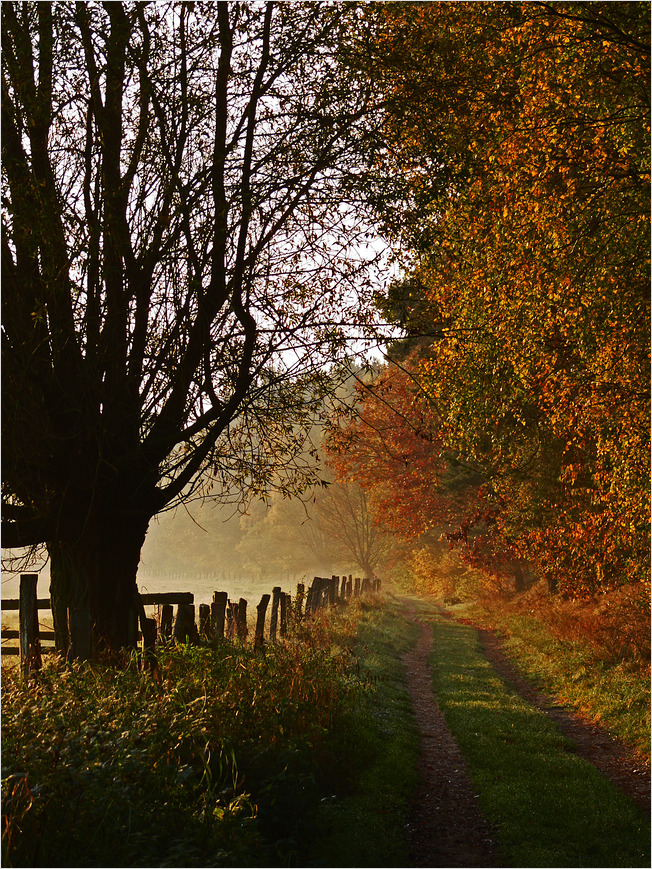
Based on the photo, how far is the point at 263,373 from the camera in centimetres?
952

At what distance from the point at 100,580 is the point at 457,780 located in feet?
17.6

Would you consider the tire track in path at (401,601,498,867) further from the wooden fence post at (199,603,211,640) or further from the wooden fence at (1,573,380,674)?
the wooden fence post at (199,603,211,640)

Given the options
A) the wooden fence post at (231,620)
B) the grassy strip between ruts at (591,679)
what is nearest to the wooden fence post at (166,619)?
the wooden fence post at (231,620)

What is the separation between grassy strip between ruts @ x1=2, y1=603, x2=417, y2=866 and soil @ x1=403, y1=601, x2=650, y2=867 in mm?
294

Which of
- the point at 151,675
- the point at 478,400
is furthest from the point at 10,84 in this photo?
the point at 478,400

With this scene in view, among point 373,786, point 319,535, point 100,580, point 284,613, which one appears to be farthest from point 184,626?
point 319,535

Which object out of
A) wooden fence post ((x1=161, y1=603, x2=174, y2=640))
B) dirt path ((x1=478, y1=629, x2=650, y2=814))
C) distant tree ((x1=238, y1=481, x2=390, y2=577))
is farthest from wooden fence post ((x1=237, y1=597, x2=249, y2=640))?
distant tree ((x1=238, y1=481, x2=390, y2=577))

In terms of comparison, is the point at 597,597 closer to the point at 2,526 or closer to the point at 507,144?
the point at 507,144

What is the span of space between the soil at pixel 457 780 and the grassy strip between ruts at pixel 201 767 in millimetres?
294

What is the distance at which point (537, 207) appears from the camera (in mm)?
9797

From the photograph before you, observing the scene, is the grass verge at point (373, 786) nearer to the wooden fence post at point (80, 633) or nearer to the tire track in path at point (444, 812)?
the tire track in path at point (444, 812)

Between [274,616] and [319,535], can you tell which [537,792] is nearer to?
[274,616]

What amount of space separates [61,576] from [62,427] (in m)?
2.34

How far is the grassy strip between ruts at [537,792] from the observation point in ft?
22.9
